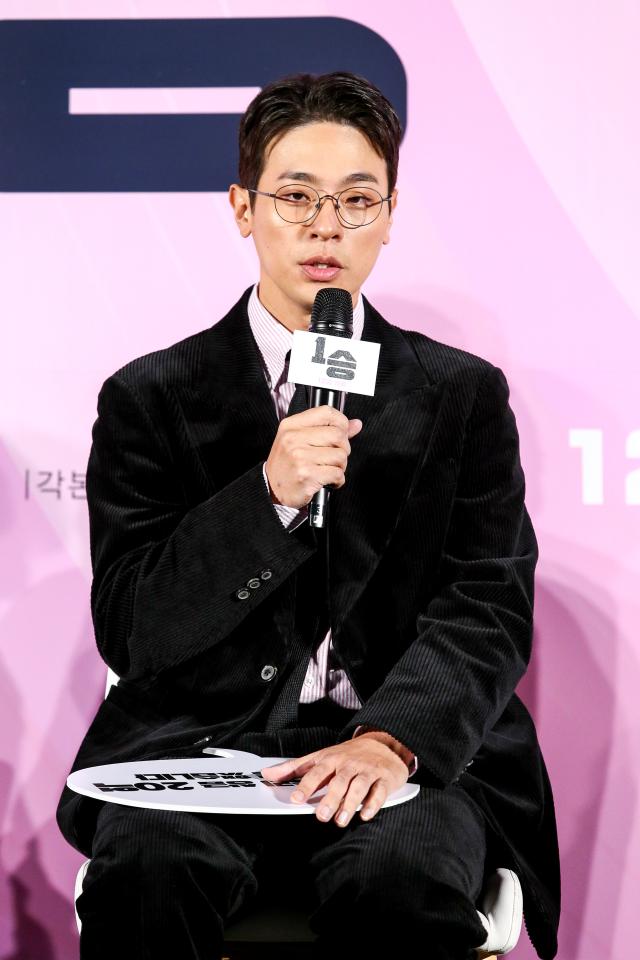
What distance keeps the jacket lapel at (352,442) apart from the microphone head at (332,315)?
297 mm

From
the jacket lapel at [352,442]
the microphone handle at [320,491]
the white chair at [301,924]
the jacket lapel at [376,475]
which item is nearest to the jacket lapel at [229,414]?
the jacket lapel at [352,442]

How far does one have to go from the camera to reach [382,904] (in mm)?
1435

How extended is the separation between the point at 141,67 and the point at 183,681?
1.40 m

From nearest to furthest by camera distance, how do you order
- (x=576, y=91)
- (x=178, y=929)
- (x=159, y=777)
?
(x=178, y=929) < (x=159, y=777) < (x=576, y=91)

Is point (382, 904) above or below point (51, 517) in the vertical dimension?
below

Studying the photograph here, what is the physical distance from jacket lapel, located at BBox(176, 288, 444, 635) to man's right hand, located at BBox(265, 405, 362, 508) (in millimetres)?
294

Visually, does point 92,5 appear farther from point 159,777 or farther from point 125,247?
point 159,777

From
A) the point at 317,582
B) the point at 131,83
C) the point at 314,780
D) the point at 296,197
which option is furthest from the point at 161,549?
the point at 131,83

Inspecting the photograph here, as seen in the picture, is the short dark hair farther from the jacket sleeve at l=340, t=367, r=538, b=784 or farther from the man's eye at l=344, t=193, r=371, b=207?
the jacket sleeve at l=340, t=367, r=538, b=784

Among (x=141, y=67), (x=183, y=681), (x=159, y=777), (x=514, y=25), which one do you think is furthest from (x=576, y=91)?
(x=159, y=777)

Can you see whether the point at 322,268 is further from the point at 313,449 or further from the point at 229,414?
the point at 313,449

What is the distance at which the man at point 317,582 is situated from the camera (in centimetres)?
152

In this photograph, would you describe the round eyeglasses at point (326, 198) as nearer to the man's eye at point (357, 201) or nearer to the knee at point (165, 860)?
the man's eye at point (357, 201)

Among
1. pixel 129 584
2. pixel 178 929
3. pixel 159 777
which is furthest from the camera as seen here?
pixel 129 584
